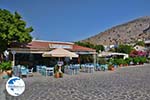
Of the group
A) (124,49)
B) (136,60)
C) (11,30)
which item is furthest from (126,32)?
(11,30)

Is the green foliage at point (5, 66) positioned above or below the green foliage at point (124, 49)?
below

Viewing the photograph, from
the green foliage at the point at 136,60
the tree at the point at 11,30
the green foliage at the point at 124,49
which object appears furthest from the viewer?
the green foliage at the point at 124,49

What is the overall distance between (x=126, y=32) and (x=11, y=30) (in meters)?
135

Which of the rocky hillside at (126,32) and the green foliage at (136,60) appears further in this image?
the rocky hillside at (126,32)

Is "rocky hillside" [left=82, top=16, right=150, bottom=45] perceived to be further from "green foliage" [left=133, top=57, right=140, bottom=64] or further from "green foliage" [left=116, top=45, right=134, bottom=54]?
"green foliage" [left=133, top=57, right=140, bottom=64]

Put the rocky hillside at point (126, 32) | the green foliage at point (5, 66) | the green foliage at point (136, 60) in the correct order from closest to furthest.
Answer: the green foliage at point (5, 66) < the green foliage at point (136, 60) < the rocky hillside at point (126, 32)

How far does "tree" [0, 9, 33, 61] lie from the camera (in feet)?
81.2

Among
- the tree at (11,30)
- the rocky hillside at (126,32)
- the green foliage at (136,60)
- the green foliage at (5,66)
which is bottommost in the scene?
the green foliage at (5,66)

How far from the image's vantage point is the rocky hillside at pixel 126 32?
14612 cm

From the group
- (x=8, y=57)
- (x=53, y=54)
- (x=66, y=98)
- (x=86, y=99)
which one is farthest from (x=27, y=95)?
(x=8, y=57)

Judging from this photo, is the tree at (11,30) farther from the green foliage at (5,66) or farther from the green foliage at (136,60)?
the green foliage at (136,60)

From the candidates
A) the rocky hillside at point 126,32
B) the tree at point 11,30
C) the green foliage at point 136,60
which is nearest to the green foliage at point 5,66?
the tree at point 11,30

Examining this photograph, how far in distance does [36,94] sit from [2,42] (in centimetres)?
1418

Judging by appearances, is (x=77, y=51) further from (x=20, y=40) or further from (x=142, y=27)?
(x=142, y=27)
